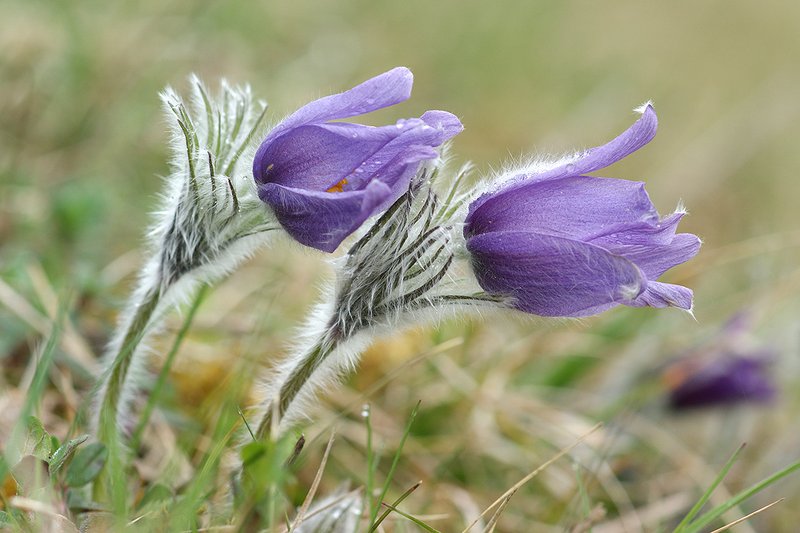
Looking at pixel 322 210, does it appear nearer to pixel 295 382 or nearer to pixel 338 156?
pixel 338 156

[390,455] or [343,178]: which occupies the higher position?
[343,178]

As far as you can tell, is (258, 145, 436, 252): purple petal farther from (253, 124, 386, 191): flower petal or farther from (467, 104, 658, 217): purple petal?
(467, 104, 658, 217): purple petal

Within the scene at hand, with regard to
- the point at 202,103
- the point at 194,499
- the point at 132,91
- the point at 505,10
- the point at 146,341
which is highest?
the point at 505,10

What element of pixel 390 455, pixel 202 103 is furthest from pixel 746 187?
pixel 202 103

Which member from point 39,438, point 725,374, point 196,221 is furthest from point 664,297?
point 725,374

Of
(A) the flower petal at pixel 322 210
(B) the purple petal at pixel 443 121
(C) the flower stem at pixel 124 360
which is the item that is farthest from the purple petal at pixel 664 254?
(C) the flower stem at pixel 124 360

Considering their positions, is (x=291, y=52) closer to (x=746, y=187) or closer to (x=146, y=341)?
(x=746, y=187)
